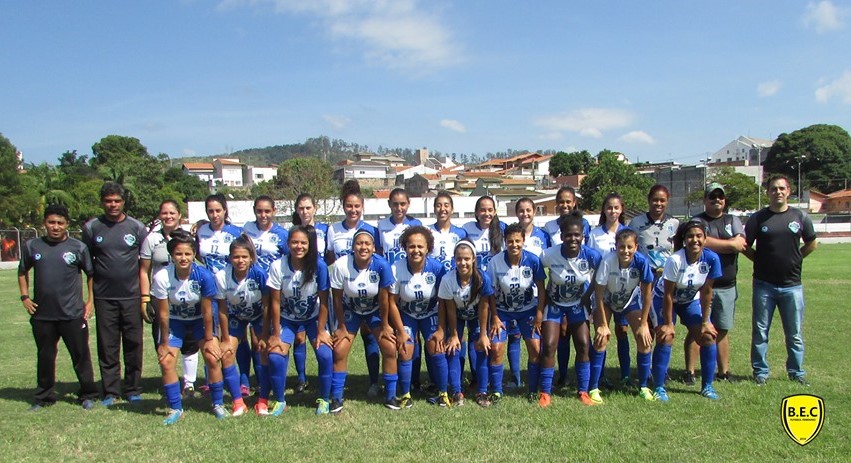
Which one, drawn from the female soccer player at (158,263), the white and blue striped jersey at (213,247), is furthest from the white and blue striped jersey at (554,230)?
the female soccer player at (158,263)

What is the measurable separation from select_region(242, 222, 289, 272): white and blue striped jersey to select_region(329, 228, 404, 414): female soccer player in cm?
110

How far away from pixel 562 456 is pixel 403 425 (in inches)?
51.9

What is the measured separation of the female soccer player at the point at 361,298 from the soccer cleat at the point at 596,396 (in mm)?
1777

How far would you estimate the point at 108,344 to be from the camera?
18.1 feet

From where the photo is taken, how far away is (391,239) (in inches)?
229

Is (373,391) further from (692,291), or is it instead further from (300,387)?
(692,291)

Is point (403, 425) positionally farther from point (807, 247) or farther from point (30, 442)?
point (807, 247)

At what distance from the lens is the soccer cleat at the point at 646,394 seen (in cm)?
514

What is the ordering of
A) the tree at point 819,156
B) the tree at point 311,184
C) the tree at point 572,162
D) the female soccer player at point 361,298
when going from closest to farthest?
1. the female soccer player at point 361,298
2. the tree at point 311,184
3. the tree at point 819,156
4. the tree at point 572,162

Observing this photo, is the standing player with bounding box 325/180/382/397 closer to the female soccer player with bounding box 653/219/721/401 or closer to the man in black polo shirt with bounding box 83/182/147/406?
the man in black polo shirt with bounding box 83/182/147/406

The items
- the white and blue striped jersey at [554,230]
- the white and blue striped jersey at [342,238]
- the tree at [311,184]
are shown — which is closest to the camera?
the white and blue striped jersey at [342,238]

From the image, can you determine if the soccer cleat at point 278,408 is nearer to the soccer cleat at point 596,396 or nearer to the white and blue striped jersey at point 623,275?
the soccer cleat at point 596,396

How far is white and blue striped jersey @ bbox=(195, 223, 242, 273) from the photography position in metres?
5.86

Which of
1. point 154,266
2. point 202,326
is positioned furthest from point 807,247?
point 154,266
